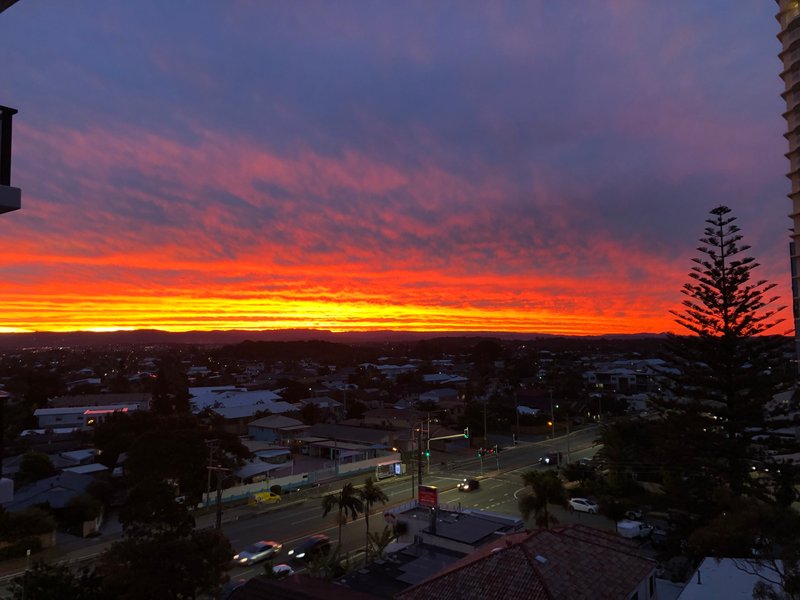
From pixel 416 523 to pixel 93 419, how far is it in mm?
53862

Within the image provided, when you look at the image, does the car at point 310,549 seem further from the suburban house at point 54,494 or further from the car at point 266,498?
the suburban house at point 54,494

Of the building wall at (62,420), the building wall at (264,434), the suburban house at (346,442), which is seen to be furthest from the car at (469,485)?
the building wall at (62,420)

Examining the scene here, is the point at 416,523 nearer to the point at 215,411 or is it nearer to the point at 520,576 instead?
the point at 520,576

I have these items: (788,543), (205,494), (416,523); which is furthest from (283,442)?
(788,543)

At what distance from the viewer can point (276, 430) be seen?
56.5 metres

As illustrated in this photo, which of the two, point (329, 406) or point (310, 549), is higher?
point (310, 549)

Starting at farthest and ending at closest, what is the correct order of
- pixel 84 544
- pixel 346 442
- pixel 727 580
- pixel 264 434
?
pixel 264 434 < pixel 346 442 < pixel 84 544 < pixel 727 580

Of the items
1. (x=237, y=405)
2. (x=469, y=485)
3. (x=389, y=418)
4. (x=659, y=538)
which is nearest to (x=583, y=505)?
(x=659, y=538)

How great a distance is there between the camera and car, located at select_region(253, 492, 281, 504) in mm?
35531

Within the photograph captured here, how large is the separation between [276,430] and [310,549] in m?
32.9

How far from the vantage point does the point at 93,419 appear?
6550 centimetres

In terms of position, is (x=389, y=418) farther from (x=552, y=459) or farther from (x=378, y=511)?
(x=378, y=511)

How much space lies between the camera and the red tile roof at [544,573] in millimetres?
14344

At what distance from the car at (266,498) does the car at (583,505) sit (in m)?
18.4
